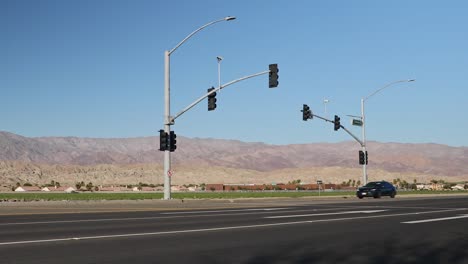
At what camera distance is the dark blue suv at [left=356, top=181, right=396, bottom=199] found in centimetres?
4747

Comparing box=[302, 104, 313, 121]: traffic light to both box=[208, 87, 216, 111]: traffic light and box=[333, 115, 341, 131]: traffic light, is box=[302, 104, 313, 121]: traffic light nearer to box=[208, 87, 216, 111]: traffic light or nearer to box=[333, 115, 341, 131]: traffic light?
box=[333, 115, 341, 131]: traffic light

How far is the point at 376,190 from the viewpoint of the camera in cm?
4812

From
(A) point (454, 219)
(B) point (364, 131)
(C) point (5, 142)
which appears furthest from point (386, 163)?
(A) point (454, 219)

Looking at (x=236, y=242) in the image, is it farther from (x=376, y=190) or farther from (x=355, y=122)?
(x=355, y=122)

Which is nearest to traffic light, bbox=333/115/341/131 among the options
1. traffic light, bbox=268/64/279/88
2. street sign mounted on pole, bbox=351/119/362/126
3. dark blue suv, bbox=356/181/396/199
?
street sign mounted on pole, bbox=351/119/362/126

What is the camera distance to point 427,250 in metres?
11.9

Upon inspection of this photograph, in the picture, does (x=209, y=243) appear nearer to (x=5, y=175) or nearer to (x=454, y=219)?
(x=454, y=219)

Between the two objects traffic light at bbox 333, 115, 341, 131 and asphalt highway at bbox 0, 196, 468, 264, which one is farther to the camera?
traffic light at bbox 333, 115, 341, 131

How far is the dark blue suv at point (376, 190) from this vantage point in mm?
47469

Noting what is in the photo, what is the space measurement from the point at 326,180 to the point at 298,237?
441 ft

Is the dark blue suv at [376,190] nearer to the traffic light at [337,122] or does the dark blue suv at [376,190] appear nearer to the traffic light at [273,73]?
the traffic light at [337,122]

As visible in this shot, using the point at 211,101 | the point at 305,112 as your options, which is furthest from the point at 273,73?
the point at 305,112

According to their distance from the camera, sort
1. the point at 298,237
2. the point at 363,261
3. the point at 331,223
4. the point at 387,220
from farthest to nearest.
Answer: the point at 387,220
the point at 331,223
the point at 298,237
the point at 363,261

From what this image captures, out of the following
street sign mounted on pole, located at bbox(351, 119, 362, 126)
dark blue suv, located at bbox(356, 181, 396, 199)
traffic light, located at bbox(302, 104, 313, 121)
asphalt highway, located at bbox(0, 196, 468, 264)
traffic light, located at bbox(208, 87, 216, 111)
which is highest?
traffic light, located at bbox(302, 104, 313, 121)
